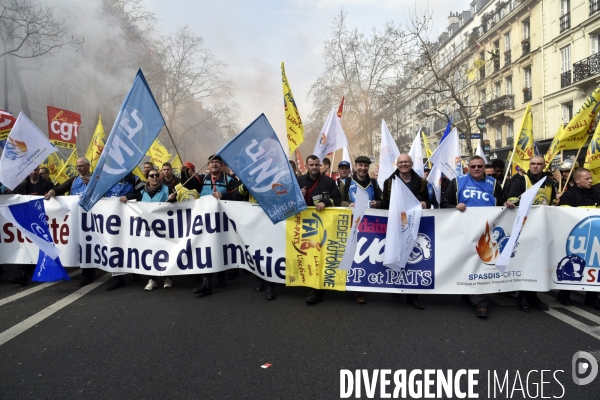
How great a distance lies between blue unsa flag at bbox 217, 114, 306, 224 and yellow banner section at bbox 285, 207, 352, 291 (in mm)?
282

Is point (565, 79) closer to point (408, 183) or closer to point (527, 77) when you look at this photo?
point (527, 77)

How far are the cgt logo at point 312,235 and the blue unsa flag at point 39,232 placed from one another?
311cm

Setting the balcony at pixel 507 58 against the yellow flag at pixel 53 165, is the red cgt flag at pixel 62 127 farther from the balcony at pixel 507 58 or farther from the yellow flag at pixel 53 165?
the balcony at pixel 507 58

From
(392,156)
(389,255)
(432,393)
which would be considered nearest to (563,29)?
(392,156)

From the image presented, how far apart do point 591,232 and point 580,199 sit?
53 cm

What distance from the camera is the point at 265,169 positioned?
4.52m

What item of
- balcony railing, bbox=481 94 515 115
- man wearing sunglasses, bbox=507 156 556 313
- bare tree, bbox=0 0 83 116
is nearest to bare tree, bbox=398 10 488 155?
balcony railing, bbox=481 94 515 115

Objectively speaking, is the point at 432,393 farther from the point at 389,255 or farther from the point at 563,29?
the point at 563,29

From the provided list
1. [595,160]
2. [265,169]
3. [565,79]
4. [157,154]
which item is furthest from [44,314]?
[565,79]

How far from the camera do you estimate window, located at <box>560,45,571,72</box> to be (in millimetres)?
24266

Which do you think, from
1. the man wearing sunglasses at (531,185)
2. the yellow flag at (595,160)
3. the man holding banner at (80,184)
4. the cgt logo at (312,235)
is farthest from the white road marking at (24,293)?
the yellow flag at (595,160)

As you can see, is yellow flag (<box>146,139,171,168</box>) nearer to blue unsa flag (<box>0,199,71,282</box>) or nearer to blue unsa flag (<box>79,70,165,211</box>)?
blue unsa flag (<box>0,199,71,282</box>)

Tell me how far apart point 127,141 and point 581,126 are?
6360mm

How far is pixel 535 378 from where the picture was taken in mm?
2934
